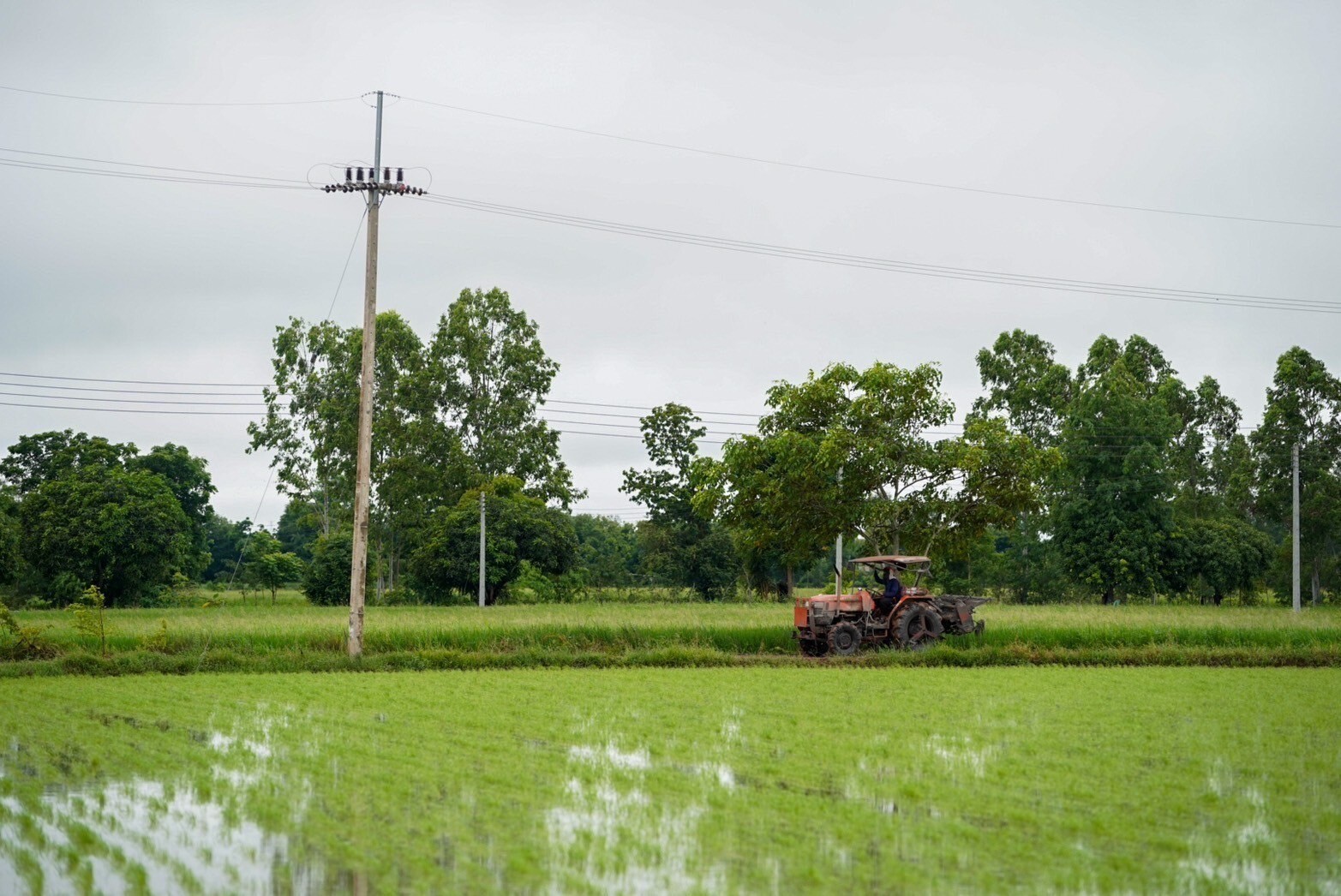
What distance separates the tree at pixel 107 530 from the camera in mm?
37438

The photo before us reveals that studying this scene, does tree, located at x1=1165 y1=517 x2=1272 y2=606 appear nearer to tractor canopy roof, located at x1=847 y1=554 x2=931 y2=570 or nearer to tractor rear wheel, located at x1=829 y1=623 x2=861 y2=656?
tractor canopy roof, located at x1=847 y1=554 x2=931 y2=570

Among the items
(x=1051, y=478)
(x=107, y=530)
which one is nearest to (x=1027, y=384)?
(x=1051, y=478)

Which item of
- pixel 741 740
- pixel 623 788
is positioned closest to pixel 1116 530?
pixel 741 740

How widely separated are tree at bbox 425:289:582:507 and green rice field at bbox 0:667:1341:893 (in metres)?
33.7

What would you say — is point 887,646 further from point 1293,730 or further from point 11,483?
point 11,483

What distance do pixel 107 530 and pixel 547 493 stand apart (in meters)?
Result: 18.4

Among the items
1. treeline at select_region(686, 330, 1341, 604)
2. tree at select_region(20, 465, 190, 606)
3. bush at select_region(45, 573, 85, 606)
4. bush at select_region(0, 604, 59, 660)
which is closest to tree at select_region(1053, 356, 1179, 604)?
treeline at select_region(686, 330, 1341, 604)

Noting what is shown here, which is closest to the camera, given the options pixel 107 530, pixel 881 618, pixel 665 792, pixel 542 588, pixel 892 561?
pixel 665 792

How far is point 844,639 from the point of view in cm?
2334

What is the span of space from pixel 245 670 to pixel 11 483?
148 feet

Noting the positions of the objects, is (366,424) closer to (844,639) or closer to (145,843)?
(844,639)

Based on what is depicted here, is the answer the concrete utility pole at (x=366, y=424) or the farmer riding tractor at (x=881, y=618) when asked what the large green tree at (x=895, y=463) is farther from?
the concrete utility pole at (x=366, y=424)

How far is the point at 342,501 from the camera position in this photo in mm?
53031

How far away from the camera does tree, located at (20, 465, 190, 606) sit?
3744cm
